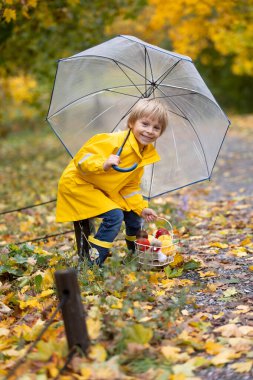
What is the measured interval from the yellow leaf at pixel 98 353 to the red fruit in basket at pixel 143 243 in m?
1.36

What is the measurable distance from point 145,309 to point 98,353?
0.70 metres

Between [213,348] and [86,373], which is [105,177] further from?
[86,373]

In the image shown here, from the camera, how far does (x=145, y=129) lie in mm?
3951

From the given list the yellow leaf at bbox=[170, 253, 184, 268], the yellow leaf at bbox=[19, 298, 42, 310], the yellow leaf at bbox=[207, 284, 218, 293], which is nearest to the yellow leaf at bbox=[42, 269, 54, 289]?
the yellow leaf at bbox=[19, 298, 42, 310]

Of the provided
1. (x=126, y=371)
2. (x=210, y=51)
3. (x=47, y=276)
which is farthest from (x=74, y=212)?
(x=210, y=51)

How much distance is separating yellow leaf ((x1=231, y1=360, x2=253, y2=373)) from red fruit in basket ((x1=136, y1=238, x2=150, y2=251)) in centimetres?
143

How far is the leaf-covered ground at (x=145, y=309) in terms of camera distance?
273 centimetres

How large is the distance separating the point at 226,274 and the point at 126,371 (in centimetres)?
170

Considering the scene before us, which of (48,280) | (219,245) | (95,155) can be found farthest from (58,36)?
(48,280)

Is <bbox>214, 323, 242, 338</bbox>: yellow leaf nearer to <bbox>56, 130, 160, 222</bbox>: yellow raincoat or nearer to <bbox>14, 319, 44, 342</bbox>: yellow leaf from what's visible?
<bbox>14, 319, 44, 342</bbox>: yellow leaf

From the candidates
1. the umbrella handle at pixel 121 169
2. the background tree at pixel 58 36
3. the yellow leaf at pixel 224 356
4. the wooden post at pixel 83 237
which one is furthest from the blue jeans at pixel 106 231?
the background tree at pixel 58 36

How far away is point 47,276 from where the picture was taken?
3934mm

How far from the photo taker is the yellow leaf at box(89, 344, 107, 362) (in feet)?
8.84

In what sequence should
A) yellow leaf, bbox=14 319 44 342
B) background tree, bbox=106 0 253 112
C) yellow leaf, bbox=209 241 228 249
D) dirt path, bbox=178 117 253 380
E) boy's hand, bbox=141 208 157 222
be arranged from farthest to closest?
background tree, bbox=106 0 253 112 → yellow leaf, bbox=209 241 228 249 → boy's hand, bbox=141 208 157 222 → dirt path, bbox=178 117 253 380 → yellow leaf, bbox=14 319 44 342
